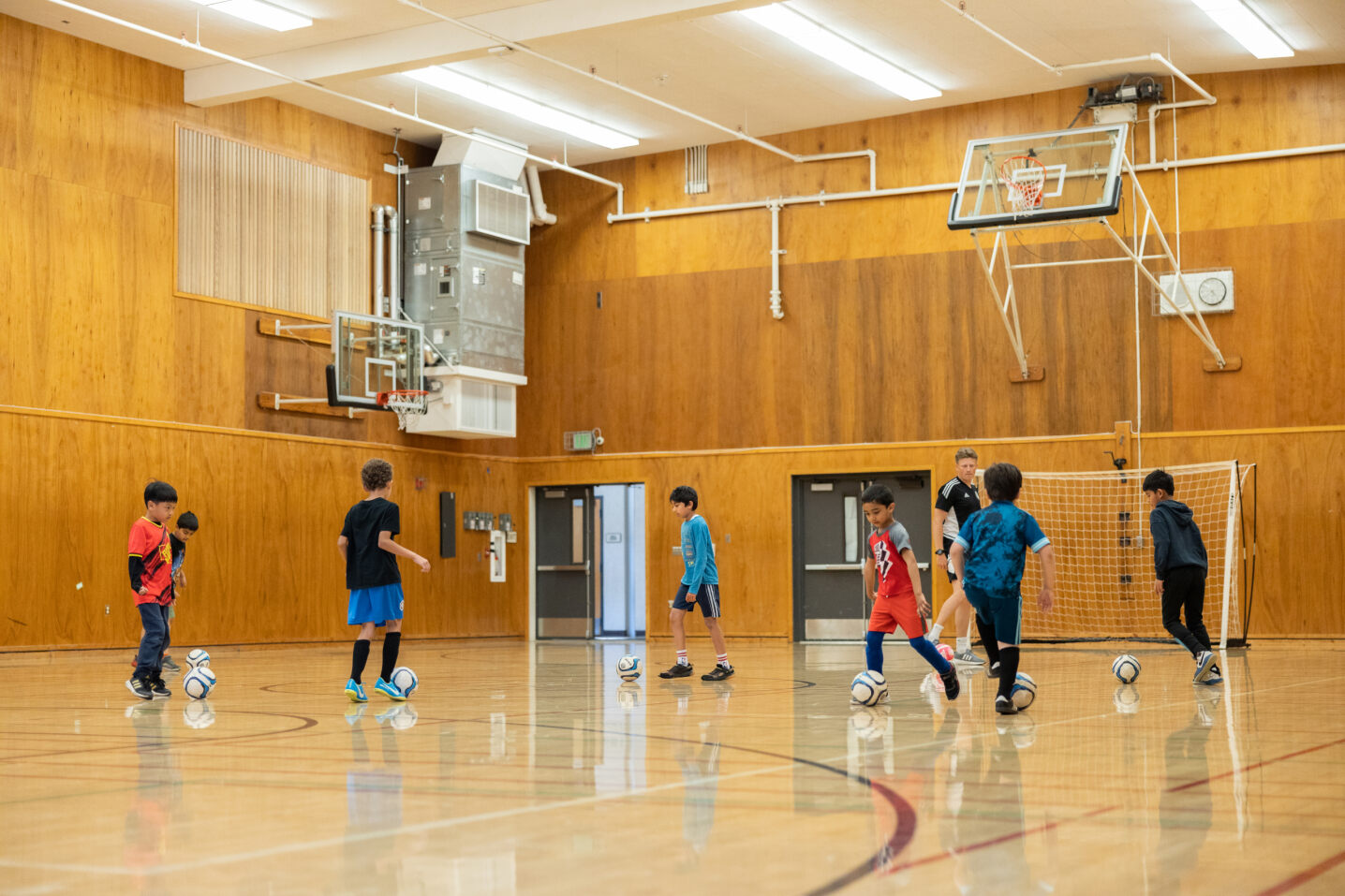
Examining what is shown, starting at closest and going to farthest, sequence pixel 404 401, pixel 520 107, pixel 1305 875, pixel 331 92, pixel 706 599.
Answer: pixel 1305 875, pixel 706 599, pixel 331 92, pixel 404 401, pixel 520 107

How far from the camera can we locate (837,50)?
60.7ft

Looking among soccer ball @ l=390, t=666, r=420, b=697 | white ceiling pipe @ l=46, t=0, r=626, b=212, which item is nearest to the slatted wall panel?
white ceiling pipe @ l=46, t=0, r=626, b=212

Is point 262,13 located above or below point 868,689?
above

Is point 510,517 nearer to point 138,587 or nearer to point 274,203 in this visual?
point 274,203

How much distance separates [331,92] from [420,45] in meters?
1.72

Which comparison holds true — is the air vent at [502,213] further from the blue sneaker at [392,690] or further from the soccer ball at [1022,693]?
the soccer ball at [1022,693]

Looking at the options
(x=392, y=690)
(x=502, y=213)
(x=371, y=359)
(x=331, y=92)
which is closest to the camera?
(x=392, y=690)

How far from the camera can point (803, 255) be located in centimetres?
2202

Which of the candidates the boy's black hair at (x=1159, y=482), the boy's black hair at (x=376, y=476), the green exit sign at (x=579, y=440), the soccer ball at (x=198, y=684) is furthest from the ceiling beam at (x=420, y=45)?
the soccer ball at (x=198, y=684)

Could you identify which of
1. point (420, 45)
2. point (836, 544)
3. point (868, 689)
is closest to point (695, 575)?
point (868, 689)

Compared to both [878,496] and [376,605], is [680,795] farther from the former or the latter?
[376,605]

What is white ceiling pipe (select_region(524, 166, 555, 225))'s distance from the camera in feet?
77.2

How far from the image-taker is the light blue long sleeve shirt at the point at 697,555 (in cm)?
1195

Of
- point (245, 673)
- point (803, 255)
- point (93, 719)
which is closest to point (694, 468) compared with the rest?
point (803, 255)
